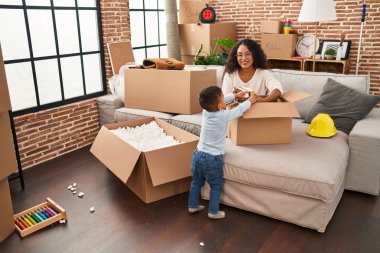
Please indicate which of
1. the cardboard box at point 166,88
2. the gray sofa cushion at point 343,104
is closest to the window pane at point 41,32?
the cardboard box at point 166,88

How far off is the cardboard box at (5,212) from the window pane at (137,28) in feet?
10.4

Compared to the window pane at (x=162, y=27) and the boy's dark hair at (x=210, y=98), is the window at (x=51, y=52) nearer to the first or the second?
the window pane at (x=162, y=27)

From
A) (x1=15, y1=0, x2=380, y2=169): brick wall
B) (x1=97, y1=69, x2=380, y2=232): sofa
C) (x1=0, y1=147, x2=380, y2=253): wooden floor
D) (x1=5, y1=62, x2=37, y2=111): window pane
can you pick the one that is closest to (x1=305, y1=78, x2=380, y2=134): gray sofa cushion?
(x1=97, y1=69, x2=380, y2=232): sofa

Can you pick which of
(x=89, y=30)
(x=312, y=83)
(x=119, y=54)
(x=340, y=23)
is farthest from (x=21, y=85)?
(x=340, y=23)

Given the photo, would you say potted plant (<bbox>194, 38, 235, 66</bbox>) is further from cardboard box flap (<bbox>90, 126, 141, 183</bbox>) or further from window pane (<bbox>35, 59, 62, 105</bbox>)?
cardboard box flap (<bbox>90, 126, 141, 183</bbox>)

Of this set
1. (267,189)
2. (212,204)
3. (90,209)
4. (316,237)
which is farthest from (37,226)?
(316,237)

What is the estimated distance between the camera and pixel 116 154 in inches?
110

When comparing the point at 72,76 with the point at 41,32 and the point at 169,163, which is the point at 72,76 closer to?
the point at 41,32

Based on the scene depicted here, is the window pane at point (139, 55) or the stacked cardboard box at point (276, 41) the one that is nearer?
the window pane at point (139, 55)

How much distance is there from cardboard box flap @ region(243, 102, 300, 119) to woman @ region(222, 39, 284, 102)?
0.25 m

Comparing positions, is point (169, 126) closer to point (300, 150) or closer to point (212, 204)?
point (212, 204)

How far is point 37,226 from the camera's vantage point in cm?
233

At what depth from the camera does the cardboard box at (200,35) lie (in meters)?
5.60

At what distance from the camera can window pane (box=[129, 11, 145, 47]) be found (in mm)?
4898
